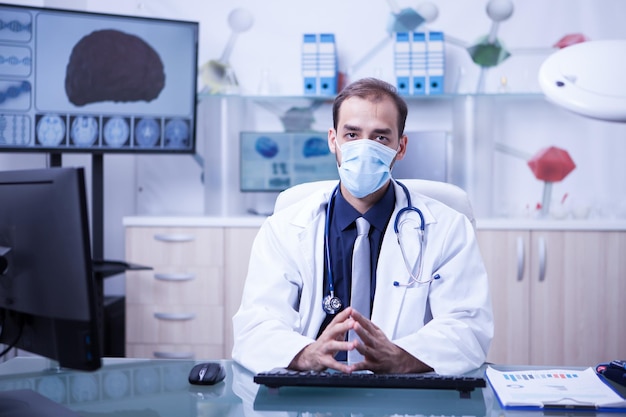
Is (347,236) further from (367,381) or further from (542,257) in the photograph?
(542,257)

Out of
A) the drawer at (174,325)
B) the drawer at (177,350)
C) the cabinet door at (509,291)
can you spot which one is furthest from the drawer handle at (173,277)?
the cabinet door at (509,291)

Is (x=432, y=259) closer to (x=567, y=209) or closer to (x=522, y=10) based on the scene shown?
(x=567, y=209)

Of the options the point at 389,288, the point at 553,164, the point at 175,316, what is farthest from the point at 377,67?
the point at 389,288

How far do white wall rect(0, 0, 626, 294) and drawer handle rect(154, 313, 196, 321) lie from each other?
636mm

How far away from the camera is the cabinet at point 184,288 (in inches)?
122

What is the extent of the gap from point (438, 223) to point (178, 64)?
1.80m

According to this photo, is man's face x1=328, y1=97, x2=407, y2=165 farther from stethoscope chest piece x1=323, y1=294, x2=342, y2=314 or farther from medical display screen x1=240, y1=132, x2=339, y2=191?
medical display screen x1=240, y1=132, x2=339, y2=191

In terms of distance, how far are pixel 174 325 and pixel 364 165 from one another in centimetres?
178

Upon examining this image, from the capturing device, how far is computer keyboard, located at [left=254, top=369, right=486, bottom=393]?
1115 mm

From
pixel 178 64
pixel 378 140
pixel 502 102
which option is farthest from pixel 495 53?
pixel 378 140

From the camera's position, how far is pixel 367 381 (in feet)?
3.70

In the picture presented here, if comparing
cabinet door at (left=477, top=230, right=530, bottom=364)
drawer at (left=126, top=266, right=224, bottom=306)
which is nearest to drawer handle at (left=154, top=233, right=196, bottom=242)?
drawer at (left=126, top=266, right=224, bottom=306)

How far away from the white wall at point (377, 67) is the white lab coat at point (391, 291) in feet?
6.24

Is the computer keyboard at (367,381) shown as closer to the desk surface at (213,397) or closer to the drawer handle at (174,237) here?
the desk surface at (213,397)
